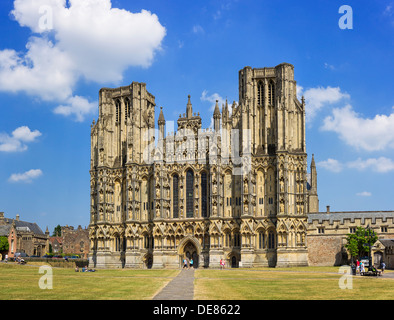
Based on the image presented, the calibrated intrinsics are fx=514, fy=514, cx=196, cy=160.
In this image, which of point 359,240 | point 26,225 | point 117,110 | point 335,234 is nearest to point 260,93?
point 335,234

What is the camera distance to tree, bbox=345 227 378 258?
76750 millimetres

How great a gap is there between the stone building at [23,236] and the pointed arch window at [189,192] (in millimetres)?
52042

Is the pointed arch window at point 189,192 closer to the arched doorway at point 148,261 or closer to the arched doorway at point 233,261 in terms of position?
the arched doorway at point 148,261

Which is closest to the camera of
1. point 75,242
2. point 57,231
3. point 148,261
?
point 148,261

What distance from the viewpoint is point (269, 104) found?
84.6 meters

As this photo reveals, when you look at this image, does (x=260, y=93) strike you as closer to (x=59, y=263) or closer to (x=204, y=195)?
(x=204, y=195)

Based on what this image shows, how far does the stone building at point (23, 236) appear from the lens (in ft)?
385

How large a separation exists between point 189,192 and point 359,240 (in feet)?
91.1

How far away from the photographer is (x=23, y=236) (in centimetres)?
12600

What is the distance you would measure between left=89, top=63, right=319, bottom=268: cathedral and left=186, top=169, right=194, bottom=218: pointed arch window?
165 mm

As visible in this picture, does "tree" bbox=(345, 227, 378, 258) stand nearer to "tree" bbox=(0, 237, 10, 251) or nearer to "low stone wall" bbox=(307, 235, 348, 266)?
"low stone wall" bbox=(307, 235, 348, 266)

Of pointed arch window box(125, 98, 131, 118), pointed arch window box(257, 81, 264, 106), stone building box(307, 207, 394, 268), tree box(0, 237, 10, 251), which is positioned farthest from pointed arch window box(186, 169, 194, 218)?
tree box(0, 237, 10, 251)
